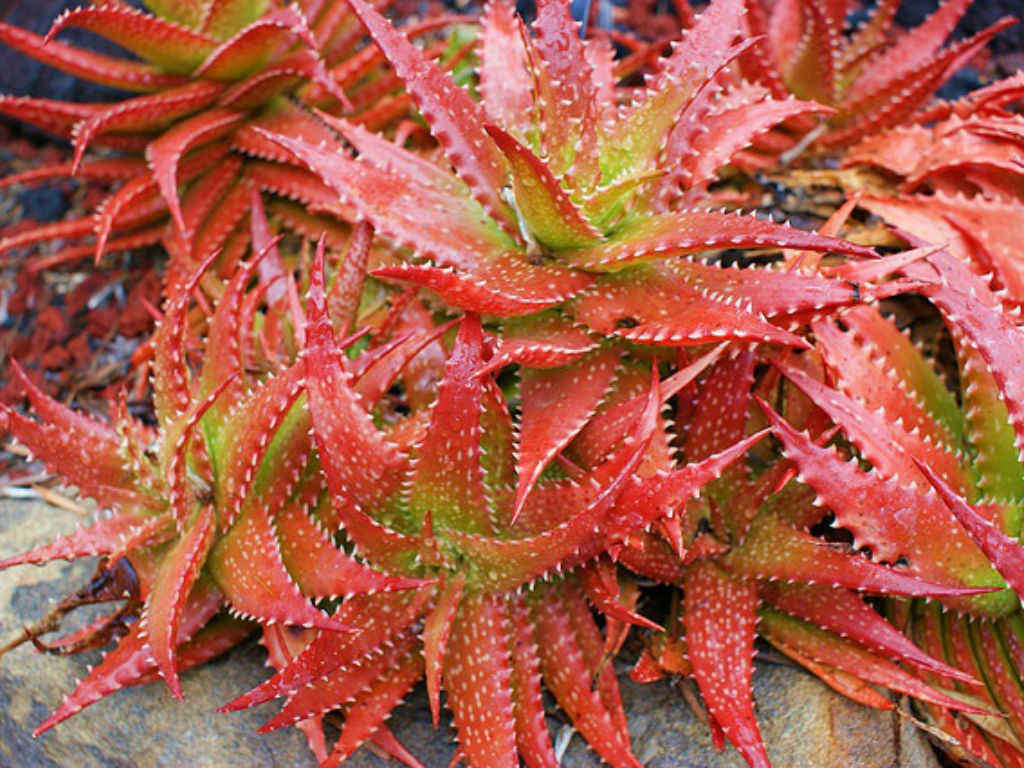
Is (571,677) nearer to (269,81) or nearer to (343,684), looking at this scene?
(343,684)

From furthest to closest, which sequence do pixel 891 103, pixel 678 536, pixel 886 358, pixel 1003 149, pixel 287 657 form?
pixel 891 103 < pixel 1003 149 < pixel 886 358 < pixel 287 657 < pixel 678 536

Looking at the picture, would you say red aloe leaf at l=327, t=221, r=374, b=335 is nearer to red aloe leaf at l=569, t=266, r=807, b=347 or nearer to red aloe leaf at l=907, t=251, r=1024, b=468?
red aloe leaf at l=569, t=266, r=807, b=347

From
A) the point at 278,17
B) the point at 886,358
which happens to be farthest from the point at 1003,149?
the point at 278,17

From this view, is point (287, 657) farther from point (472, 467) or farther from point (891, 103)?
point (891, 103)

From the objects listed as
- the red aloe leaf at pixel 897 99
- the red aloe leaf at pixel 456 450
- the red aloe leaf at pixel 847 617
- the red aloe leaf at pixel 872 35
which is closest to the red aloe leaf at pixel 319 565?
the red aloe leaf at pixel 456 450

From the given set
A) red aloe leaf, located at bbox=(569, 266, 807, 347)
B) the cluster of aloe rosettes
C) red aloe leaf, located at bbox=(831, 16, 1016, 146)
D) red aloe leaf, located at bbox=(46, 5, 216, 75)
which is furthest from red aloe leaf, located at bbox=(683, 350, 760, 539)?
red aloe leaf, located at bbox=(46, 5, 216, 75)

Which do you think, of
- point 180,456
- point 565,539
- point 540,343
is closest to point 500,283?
point 540,343
